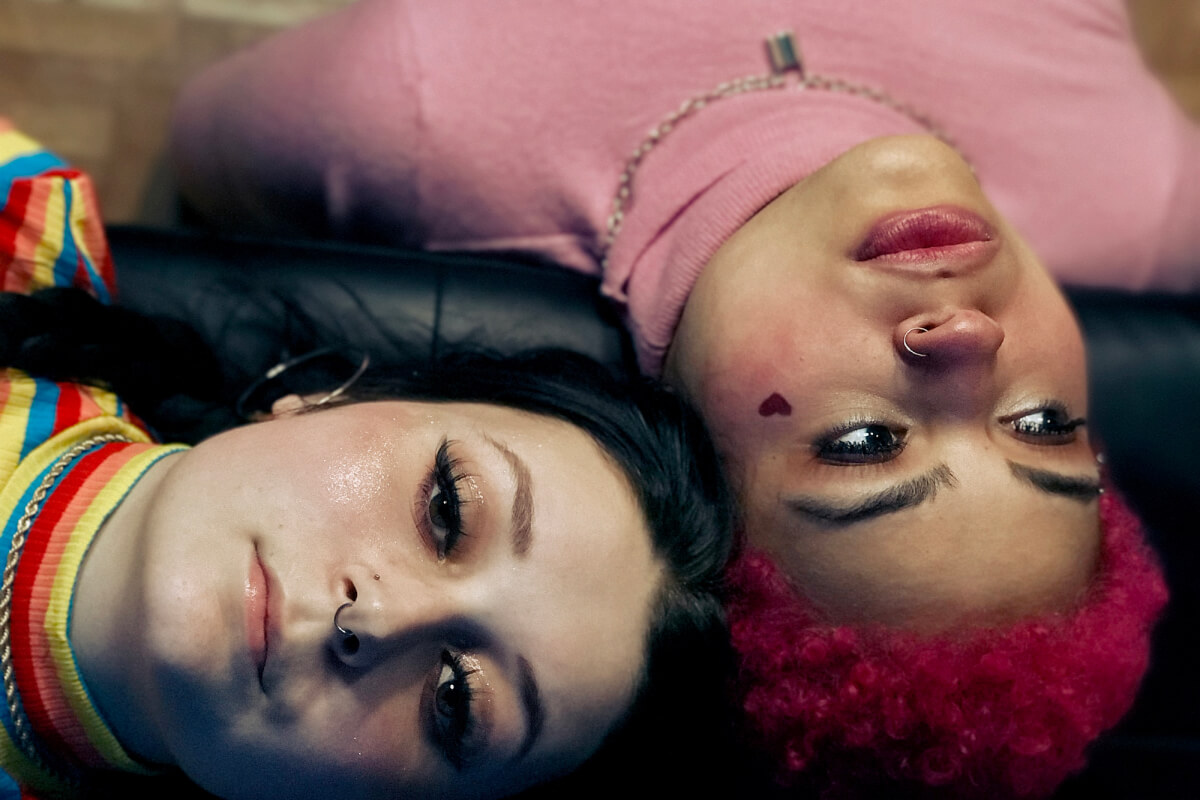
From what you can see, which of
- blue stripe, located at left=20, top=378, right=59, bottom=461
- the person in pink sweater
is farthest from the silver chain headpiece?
blue stripe, located at left=20, top=378, right=59, bottom=461

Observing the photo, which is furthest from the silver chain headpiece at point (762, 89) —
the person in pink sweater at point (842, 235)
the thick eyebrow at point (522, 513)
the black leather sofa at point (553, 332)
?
the thick eyebrow at point (522, 513)

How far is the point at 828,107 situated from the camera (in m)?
1.04

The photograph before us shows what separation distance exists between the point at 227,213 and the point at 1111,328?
1304 mm

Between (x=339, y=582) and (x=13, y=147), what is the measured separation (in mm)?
626

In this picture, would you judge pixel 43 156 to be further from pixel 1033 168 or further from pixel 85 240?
pixel 1033 168

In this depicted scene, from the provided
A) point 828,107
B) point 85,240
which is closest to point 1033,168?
point 828,107

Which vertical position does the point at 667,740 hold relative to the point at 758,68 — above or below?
below

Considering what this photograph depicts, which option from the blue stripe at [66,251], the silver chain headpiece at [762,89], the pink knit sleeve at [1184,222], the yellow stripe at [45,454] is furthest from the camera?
the pink knit sleeve at [1184,222]

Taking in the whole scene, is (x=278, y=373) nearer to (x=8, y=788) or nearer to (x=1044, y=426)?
(x=8, y=788)

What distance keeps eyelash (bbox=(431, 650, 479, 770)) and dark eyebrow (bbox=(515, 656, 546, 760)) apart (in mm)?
42

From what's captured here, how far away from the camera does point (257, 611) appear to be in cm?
74

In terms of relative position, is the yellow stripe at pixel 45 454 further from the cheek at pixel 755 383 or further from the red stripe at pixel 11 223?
the cheek at pixel 755 383

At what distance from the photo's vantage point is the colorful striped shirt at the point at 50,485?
0.82 meters

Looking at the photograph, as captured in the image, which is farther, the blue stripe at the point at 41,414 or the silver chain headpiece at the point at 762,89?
the silver chain headpiece at the point at 762,89
